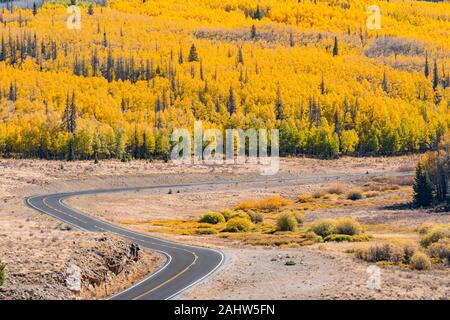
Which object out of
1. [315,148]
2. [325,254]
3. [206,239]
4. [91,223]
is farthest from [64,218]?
[315,148]

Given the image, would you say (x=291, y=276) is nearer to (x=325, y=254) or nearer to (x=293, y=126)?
(x=325, y=254)

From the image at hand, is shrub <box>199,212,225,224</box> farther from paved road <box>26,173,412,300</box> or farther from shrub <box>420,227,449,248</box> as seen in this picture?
shrub <box>420,227,449,248</box>

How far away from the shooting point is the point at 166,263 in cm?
4497

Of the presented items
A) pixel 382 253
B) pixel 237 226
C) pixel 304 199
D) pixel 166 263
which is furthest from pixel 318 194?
pixel 166 263

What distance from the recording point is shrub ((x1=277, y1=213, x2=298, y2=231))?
66312 millimetres

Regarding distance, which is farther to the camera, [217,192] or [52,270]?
[217,192]

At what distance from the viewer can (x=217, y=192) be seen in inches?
4090

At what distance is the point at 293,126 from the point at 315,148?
745 cm

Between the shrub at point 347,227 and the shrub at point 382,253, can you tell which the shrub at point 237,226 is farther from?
the shrub at point 382,253

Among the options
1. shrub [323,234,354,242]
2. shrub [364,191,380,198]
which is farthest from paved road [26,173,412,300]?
shrub [364,191,380,198]

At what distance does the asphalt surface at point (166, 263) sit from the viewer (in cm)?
3559

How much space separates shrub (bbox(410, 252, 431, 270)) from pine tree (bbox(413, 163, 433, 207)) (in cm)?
4312

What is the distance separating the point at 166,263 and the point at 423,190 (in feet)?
155

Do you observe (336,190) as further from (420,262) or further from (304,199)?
(420,262)
